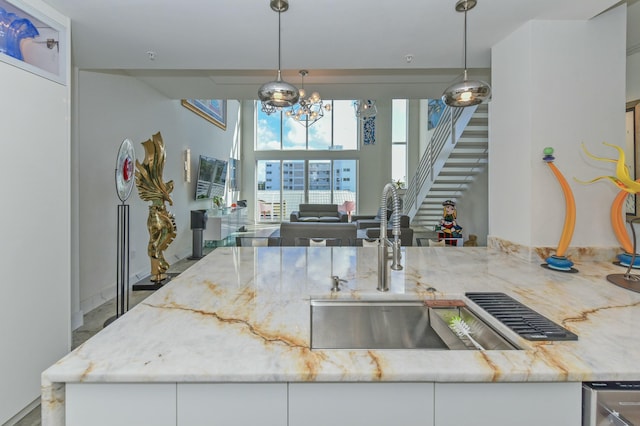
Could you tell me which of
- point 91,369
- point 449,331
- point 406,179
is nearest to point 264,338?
point 91,369

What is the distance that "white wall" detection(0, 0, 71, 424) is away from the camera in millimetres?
1792

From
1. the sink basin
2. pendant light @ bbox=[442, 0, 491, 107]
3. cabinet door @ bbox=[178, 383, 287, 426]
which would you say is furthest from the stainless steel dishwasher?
pendant light @ bbox=[442, 0, 491, 107]

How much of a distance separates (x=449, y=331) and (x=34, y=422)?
7.53 ft

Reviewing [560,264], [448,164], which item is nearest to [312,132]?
[448,164]

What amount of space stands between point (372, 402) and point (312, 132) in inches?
422

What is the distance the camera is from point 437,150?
20.9 ft

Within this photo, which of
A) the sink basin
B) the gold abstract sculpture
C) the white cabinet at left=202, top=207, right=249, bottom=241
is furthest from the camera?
the white cabinet at left=202, top=207, right=249, bottom=241

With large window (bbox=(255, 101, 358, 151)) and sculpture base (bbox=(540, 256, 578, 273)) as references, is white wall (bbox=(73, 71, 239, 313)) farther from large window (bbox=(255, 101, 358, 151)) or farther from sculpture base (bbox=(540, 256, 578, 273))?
large window (bbox=(255, 101, 358, 151))

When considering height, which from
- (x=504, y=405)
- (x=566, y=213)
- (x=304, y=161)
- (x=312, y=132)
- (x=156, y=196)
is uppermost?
(x=312, y=132)

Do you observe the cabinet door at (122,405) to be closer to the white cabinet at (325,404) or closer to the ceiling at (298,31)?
the white cabinet at (325,404)

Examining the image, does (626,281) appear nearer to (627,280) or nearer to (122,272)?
(627,280)

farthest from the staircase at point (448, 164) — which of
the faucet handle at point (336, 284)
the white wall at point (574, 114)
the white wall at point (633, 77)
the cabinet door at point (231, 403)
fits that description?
the cabinet door at point (231, 403)

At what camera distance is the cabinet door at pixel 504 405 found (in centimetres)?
Answer: 79

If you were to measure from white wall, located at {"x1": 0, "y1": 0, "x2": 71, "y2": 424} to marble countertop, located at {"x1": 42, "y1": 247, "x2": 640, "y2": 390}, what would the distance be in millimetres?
1054
